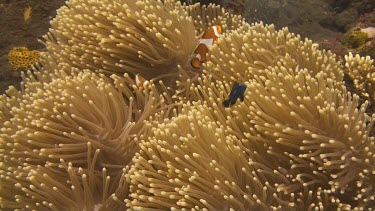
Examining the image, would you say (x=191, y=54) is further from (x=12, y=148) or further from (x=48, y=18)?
(x=48, y=18)

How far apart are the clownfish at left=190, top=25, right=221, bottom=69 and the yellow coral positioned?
267 centimetres

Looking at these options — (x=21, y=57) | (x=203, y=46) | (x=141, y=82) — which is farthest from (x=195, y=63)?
(x=21, y=57)

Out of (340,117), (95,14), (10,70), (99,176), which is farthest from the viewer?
(10,70)

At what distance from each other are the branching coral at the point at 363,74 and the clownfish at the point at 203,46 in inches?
48.9

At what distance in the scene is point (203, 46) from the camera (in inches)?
120

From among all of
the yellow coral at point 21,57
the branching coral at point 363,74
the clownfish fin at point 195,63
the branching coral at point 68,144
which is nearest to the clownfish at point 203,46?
the clownfish fin at point 195,63

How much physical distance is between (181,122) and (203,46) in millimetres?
892

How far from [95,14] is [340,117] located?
6.75ft

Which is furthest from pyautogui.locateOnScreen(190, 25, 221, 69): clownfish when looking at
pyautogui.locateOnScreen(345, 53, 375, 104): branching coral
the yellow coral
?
the yellow coral

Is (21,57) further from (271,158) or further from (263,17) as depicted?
(271,158)

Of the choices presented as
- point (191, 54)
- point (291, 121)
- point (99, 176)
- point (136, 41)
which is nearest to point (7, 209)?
point (99, 176)

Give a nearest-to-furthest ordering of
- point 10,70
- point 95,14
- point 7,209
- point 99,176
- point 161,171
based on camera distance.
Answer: point 161,171, point 99,176, point 7,209, point 95,14, point 10,70

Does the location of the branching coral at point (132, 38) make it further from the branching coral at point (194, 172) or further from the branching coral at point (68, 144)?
the branching coral at point (194, 172)

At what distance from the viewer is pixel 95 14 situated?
3.08m
